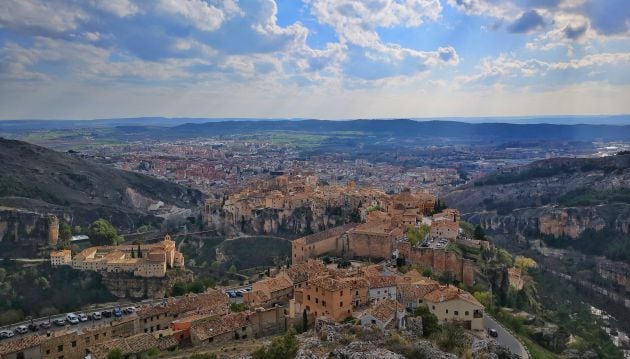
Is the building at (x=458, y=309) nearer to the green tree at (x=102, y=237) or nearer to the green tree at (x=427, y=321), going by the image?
the green tree at (x=427, y=321)

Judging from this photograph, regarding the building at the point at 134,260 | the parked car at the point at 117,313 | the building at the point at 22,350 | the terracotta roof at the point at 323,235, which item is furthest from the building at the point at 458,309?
the building at the point at 134,260

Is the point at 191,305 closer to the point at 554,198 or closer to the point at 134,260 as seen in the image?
the point at 134,260

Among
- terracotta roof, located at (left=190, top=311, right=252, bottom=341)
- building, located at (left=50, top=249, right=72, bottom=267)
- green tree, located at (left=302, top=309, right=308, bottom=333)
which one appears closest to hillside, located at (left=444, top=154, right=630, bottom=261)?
green tree, located at (left=302, top=309, right=308, bottom=333)

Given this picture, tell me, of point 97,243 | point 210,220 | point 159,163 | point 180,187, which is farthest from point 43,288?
point 159,163

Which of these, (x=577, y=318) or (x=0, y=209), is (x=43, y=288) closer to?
(x=0, y=209)

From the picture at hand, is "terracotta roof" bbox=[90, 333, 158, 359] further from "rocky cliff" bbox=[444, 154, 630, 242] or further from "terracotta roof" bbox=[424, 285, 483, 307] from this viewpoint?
"rocky cliff" bbox=[444, 154, 630, 242]

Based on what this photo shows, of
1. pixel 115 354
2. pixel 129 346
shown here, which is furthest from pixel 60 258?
pixel 115 354
